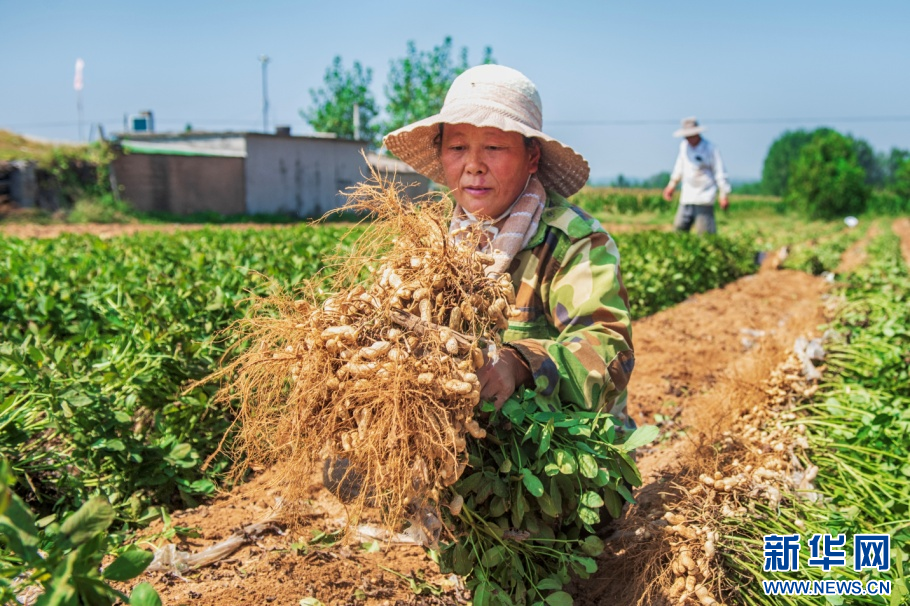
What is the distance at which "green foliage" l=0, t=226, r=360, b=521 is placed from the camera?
2.43 meters

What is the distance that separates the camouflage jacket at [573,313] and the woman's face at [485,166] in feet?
0.54

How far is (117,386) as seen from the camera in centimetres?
269

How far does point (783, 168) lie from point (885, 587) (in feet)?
388

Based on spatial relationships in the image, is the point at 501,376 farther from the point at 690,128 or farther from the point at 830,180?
the point at 830,180

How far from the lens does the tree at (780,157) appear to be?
104 metres

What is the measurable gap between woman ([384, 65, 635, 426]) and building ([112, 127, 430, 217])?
19009 millimetres

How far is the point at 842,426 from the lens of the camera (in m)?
3.08

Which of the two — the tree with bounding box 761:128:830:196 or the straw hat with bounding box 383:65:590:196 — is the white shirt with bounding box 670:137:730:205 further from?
the tree with bounding box 761:128:830:196

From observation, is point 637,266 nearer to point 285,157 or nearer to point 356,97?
point 285,157

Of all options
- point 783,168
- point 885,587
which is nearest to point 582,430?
point 885,587

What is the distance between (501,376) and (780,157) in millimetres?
122033

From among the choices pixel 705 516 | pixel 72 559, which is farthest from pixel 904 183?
pixel 72 559

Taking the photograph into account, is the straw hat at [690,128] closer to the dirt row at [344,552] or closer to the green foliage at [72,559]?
the dirt row at [344,552]

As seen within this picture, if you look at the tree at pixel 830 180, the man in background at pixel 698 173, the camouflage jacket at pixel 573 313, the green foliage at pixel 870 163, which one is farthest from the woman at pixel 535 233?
the green foliage at pixel 870 163
